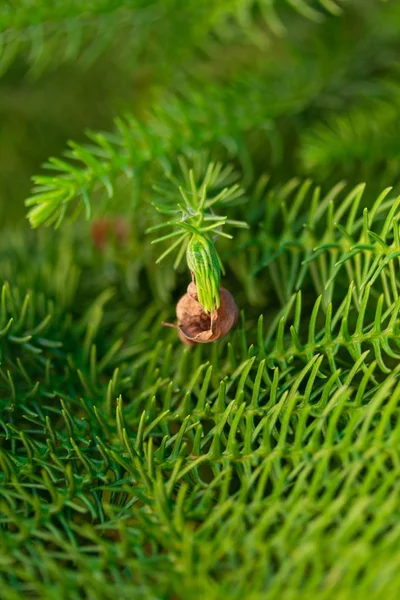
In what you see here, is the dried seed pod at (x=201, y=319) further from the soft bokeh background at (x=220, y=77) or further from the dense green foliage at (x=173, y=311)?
the soft bokeh background at (x=220, y=77)

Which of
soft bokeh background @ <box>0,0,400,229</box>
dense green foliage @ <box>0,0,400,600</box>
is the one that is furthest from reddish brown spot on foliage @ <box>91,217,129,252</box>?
soft bokeh background @ <box>0,0,400,229</box>

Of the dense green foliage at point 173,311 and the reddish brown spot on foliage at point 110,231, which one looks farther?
the reddish brown spot on foliage at point 110,231

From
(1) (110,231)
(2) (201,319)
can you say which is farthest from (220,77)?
(2) (201,319)

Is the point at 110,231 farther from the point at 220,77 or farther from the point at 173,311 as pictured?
the point at 220,77

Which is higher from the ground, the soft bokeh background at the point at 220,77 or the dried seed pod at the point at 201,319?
the soft bokeh background at the point at 220,77

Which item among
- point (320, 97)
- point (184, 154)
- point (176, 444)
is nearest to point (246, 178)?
point (184, 154)

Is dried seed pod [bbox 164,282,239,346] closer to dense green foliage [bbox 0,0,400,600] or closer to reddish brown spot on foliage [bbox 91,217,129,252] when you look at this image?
dense green foliage [bbox 0,0,400,600]

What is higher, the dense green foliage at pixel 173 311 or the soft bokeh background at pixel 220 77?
the soft bokeh background at pixel 220 77

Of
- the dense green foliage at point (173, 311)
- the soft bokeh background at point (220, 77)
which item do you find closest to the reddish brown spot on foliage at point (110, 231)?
the dense green foliage at point (173, 311)

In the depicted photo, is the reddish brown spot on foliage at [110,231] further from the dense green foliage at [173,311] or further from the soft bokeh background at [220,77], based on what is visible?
the soft bokeh background at [220,77]
